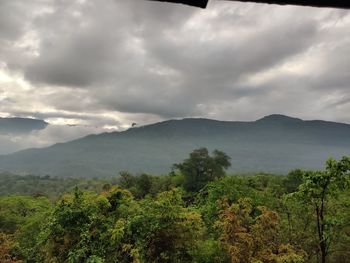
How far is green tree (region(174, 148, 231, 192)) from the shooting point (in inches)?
3063

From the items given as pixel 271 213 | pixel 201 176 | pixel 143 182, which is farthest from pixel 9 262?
pixel 201 176

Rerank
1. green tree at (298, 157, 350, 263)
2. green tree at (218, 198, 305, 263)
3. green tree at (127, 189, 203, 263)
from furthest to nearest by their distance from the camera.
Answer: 1. green tree at (127, 189, 203, 263)
2. green tree at (218, 198, 305, 263)
3. green tree at (298, 157, 350, 263)

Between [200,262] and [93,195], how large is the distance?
23.6 ft

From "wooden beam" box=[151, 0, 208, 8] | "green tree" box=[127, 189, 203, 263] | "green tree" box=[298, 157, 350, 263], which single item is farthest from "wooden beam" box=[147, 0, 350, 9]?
Answer: "green tree" box=[127, 189, 203, 263]

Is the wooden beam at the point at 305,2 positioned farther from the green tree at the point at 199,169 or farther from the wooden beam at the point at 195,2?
the green tree at the point at 199,169

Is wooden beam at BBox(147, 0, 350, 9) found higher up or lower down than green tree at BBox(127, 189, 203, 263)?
higher up

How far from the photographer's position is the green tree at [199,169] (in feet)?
255

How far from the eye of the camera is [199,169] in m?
80.6

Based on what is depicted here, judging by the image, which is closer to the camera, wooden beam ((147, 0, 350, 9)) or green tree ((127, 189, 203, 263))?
wooden beam ((147, 0, 350, 9))

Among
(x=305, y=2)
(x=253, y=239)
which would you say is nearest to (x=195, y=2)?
(x=305, y=2)

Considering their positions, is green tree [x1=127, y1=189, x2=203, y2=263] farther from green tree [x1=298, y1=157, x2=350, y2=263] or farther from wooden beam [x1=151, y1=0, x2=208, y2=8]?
wooden beam [x1=151, y1=0, x2=208, y2=8]

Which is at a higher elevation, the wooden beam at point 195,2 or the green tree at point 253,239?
the wooden beam at point 195,2

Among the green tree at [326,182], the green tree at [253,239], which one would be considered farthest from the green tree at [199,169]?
the green tree at [326,182]

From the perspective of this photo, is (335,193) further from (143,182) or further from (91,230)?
(143,182)
